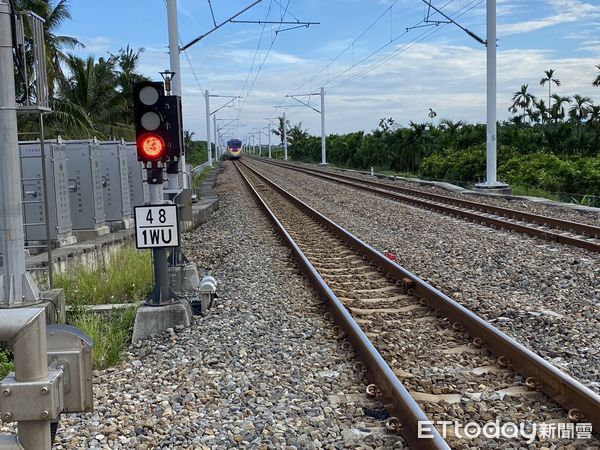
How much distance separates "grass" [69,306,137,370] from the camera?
6185mm

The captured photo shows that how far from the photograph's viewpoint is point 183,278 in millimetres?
9188

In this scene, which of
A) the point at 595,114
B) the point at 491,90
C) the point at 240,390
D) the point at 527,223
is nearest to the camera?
the point at 240,390

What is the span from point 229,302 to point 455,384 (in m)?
3.87

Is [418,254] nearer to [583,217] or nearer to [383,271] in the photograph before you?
[383,271]

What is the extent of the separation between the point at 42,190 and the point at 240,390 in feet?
28.0

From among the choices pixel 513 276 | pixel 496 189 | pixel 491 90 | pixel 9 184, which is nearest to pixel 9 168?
pixel 9 184

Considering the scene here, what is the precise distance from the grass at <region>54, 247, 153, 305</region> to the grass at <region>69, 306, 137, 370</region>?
0.78 meters

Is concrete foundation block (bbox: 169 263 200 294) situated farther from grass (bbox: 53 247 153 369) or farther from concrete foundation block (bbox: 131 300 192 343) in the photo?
Answer: concrete foundation block (bbox: 131 300 192 343)

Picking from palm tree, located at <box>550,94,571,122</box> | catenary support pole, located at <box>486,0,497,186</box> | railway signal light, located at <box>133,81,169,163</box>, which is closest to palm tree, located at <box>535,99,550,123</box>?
palm tree, located at <box>550,94,571,122</box>

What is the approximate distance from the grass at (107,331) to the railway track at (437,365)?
2245 mm

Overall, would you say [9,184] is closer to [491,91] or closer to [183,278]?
[183,278]

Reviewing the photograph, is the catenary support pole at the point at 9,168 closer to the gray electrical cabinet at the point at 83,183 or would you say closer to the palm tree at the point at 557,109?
the gray electrical cabinet at the point at 83,183

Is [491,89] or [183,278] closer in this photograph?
[183,278]

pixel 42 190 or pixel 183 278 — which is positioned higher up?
pixel 42 190
